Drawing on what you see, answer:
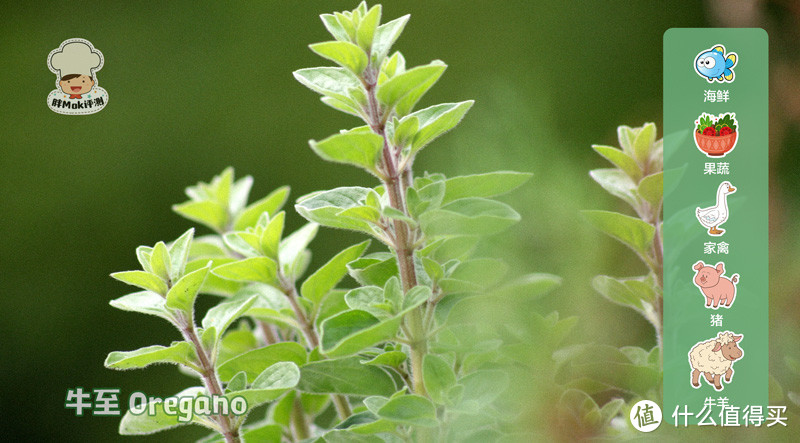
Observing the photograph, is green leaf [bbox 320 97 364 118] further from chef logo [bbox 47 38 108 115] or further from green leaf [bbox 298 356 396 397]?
chef logo [bbox 47 38 108 115]

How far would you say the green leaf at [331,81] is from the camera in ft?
0.82

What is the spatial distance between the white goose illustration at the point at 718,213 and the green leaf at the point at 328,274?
154 millimetres

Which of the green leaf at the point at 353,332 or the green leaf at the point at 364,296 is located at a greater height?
the green leaf at the point at 364,296

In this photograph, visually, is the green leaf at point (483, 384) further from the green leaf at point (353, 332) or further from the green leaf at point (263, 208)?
the green leaf at point (263, 208)

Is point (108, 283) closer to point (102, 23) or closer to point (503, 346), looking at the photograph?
point (102, 23)

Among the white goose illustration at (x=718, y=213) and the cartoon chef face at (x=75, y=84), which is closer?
the white goose illustration at (x=718, y=213)

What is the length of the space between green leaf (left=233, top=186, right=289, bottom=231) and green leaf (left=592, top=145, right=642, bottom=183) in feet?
0.57

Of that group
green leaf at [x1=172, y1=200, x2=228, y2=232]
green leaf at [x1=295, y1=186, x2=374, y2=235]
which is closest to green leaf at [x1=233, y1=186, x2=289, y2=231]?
green leaf at [x1=172, y1=200, x2=228, y2=232]

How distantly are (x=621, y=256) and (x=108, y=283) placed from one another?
56 centimetres

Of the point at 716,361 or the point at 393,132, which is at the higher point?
the point at 393,132

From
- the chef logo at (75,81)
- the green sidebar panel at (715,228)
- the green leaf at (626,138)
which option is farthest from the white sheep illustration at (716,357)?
the chef logo at (75,81)

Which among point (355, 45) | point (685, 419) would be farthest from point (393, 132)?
point (685, 419)

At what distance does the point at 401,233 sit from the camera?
25 cm

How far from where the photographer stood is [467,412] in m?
0.24
